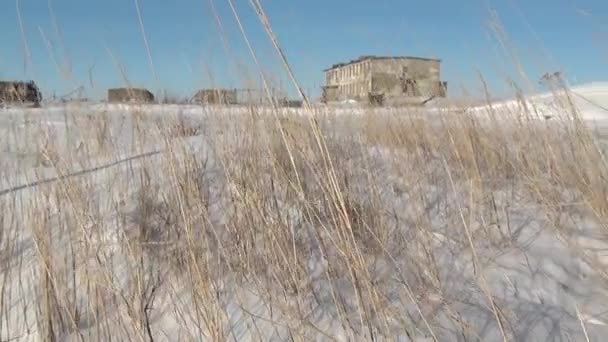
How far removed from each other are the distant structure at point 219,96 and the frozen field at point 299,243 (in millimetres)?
59

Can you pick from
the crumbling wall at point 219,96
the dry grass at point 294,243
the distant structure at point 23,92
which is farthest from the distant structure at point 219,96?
the distant structure at point 23,92

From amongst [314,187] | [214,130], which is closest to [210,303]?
[314,187]

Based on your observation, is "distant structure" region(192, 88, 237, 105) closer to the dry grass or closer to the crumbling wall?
the crumbling wall

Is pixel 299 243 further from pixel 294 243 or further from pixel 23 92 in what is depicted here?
pixel 23 92

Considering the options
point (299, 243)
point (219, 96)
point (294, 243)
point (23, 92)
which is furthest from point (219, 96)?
point (23, 92)

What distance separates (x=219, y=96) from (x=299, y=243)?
1.03 meters

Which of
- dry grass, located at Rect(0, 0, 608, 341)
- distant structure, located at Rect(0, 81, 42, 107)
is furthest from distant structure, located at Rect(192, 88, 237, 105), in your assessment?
distant structure, located at Rect(0, 81, 42, 107)

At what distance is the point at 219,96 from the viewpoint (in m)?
1.98

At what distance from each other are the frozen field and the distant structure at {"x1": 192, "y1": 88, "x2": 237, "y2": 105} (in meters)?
0.06

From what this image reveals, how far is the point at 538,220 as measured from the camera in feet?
5.16

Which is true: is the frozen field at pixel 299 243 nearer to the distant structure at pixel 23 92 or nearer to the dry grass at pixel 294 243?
the dry grass at pixel 294 243

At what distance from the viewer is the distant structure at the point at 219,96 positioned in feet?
6.55

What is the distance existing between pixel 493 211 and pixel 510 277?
1.48 ft

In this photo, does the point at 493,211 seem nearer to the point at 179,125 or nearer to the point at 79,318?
the point at 79,318
